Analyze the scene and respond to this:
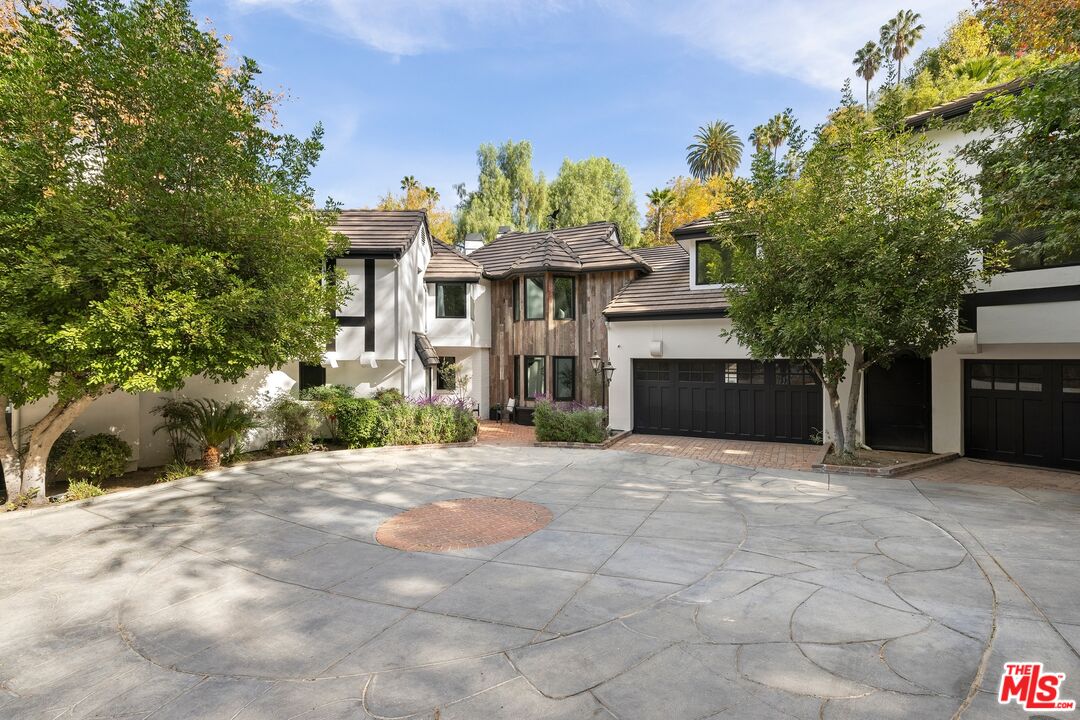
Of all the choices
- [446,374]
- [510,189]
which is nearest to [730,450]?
[446,374]

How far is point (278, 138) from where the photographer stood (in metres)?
9.35

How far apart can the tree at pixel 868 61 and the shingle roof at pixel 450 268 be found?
40383mm

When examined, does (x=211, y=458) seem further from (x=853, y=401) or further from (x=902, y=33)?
(x=902, y=33)

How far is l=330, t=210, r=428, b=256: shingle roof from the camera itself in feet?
Answer: 48.6

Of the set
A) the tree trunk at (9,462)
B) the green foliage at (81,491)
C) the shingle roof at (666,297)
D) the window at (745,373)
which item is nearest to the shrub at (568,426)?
the shingle roof at (666,297)

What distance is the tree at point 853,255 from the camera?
9.01m

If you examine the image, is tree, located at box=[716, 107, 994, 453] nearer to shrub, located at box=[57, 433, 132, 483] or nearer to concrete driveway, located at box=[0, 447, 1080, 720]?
concrete driveway, located at box=[0, 447, 1080, 720]

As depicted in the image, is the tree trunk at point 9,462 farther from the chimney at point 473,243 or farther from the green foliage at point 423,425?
the chimney at point 473,243

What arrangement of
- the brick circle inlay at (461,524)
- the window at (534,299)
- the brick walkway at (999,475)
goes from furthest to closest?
1. the window at (534,299)
2. the brick walkway at (999,475)
3. the brick circle inlay at (461,524)

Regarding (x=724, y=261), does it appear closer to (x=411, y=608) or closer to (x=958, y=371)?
(x=958, y=371)

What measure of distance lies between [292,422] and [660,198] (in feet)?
94.3

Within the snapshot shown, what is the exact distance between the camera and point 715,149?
43219 millimetres

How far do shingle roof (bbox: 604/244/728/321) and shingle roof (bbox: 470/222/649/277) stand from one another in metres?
0.84

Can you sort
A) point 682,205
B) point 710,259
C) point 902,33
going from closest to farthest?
point 710,259
point 682,205
point 902,33
